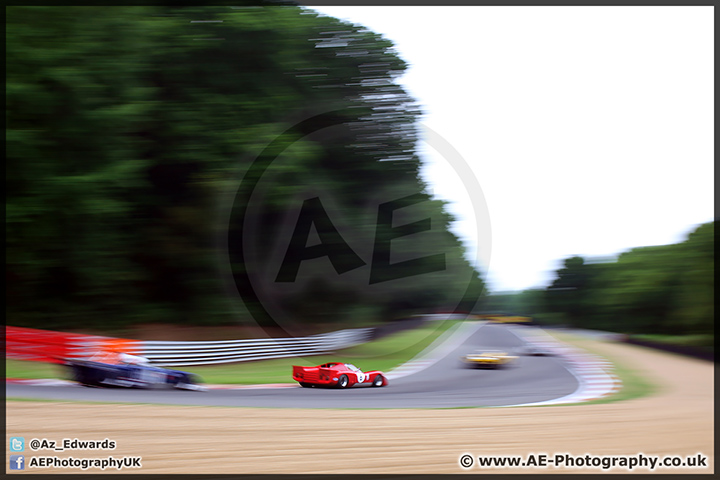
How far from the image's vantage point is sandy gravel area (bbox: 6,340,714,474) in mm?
4844

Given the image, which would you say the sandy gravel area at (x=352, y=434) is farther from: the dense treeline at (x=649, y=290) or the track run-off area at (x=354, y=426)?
the dense treeline at (x=649, y=290)

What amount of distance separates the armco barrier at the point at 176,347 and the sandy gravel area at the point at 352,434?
288cm

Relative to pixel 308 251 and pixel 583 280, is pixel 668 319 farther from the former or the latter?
pixel 583 280

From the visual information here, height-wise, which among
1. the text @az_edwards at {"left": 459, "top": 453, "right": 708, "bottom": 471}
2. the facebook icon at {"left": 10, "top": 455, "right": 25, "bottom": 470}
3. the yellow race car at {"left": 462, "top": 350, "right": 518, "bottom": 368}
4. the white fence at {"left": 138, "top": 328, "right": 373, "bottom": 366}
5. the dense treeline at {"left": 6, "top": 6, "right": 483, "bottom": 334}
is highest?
the dense treeline at {"left": 6, "top": 6, "right": 483, "bottom": 334}

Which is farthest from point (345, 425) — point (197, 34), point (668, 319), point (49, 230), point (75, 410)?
point (668, 319)

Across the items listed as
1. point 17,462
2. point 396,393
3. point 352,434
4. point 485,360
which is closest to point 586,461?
point 352,434

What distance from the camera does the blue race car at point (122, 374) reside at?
7.70 m

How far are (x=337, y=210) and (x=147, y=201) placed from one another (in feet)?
14.1

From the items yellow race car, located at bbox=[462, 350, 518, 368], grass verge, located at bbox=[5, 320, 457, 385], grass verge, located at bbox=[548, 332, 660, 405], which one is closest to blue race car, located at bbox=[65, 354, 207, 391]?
grass verge, located at bbox=[5, 320, 457, 385]

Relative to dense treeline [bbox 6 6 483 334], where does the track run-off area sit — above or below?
below

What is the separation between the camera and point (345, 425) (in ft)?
19.8

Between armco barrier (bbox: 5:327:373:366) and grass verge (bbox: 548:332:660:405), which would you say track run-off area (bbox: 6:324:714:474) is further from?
armco barrier (bbox: 5:327:373:366)

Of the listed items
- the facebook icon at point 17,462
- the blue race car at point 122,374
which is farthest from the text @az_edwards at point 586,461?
the blue race car at point 122,374

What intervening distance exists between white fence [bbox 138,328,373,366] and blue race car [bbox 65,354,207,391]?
3.10 m
